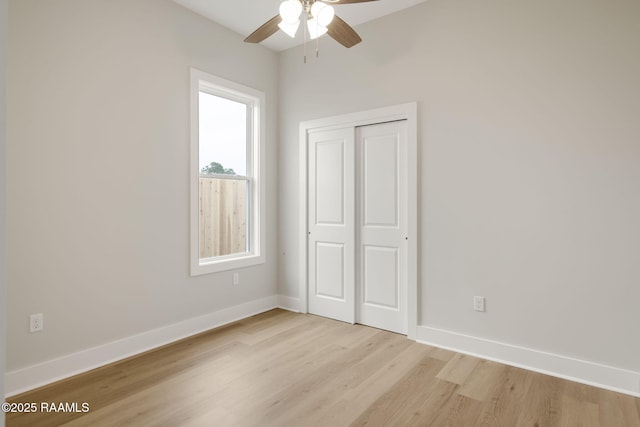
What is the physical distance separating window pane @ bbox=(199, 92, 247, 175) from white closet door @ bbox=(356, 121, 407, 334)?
4.38 feet

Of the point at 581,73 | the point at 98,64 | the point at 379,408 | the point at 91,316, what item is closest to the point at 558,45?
the point at 581,73

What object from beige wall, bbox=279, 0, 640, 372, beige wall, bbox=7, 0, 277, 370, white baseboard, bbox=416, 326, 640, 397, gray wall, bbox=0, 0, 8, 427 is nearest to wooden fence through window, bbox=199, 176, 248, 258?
beige wall, bbox=7, 0, 277, 370

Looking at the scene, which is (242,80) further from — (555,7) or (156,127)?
(555,7)

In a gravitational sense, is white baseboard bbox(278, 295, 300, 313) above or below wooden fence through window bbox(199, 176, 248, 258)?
below

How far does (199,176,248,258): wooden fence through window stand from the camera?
351 cm

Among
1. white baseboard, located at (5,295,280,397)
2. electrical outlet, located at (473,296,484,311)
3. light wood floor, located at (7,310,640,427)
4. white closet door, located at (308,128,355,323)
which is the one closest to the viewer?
light wood floor, located at (7,310,640,427)

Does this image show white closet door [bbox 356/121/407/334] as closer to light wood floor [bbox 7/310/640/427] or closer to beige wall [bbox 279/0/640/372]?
beige wall [bbox 279/0/640/372]

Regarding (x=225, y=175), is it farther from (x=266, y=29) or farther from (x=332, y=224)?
(x=266, y=29)

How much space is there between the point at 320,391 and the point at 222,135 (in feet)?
8.78

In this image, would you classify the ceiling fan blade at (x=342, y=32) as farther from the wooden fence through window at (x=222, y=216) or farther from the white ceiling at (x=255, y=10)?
the wooden fence through window at (x=222, y=216)

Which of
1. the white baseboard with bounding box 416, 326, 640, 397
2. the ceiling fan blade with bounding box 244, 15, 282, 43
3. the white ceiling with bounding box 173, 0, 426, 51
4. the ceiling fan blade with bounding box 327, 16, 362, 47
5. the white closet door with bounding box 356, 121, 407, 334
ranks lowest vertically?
the white baseboard with bounding box 416, 326, 640, 397

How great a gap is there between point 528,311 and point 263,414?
208cm

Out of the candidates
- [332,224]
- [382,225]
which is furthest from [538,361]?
[332,224]

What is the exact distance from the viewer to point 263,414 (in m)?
2.01
